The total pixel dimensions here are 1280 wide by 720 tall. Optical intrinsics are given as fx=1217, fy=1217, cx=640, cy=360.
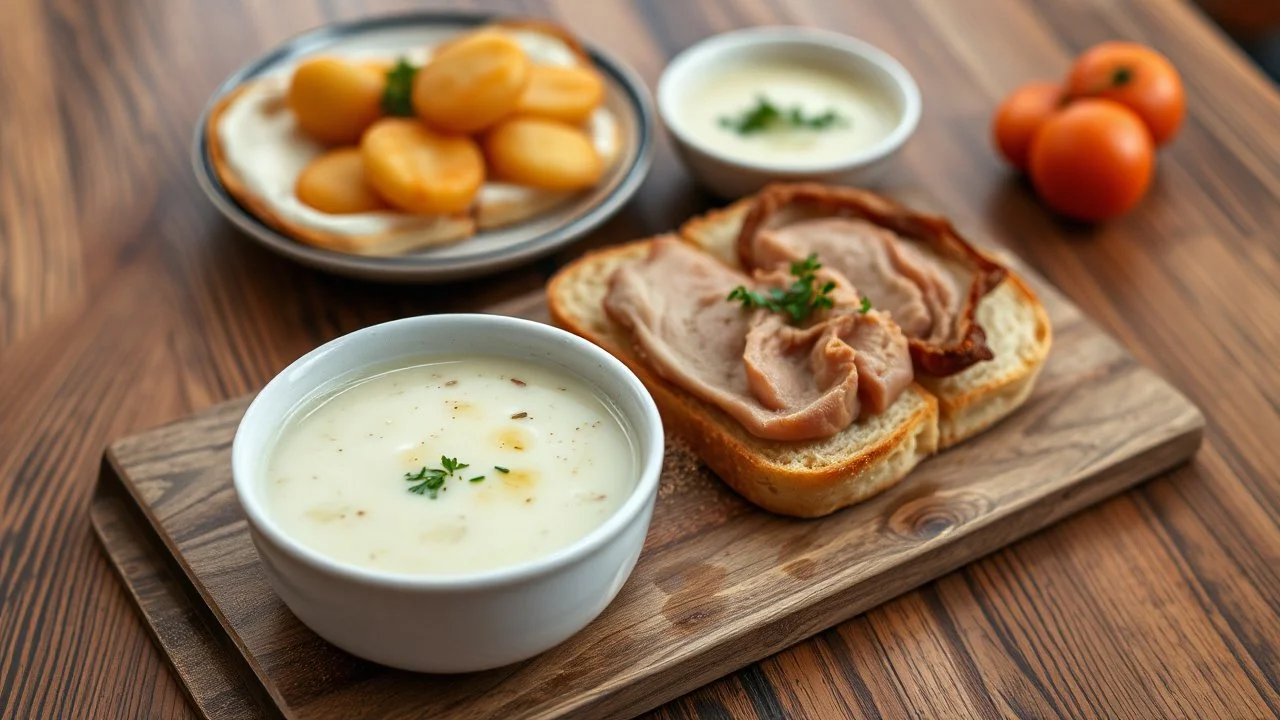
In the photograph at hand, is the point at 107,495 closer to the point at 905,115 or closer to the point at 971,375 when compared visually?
the point at 971,375

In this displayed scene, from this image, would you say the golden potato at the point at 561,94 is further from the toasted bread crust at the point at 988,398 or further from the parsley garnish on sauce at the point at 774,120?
the toasted bread crust at the point at 988,398

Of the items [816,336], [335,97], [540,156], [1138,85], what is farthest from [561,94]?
[1138,85]

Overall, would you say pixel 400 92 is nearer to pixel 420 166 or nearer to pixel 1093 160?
pixel 420 166

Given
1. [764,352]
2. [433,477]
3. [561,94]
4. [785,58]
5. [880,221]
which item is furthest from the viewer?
[785,58]

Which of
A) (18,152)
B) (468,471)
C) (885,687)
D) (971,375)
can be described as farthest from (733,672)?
(18,152)

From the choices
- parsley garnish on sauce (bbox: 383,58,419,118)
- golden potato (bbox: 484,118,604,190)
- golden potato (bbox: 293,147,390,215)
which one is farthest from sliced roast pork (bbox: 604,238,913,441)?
parsley garnish on sauce (bbox: 383,58,419,118)

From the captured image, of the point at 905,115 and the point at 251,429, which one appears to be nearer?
the point at 251,429
